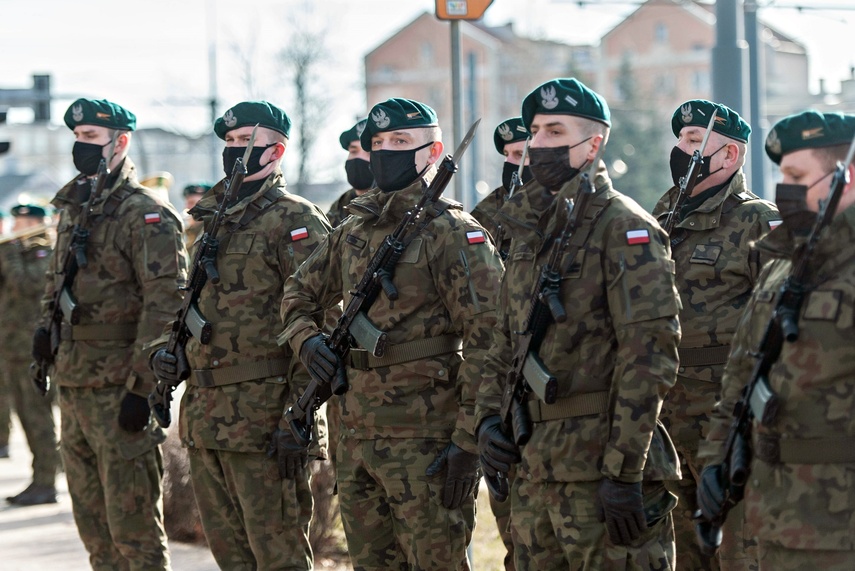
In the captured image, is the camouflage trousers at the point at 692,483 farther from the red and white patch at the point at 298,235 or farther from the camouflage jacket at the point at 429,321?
the red and white patch at the point at 298,235

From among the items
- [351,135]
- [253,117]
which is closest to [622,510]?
[253,117]

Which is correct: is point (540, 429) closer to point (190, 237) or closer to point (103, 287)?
point (103, 287)

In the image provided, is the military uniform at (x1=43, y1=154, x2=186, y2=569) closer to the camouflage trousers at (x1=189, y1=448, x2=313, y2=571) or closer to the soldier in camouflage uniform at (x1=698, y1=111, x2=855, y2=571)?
the camouflage trousers at (x1=189, y1=448, x2=313, y2=571)

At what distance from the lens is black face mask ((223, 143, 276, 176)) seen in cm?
615

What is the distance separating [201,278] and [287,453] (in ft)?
3.08

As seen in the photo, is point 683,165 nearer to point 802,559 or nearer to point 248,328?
point 248,328

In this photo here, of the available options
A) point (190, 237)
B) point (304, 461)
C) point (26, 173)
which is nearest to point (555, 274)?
point (304, 461)

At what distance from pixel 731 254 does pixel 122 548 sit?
11.2 ft

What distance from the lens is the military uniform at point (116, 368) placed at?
6.60 m

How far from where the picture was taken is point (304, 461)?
5.82m

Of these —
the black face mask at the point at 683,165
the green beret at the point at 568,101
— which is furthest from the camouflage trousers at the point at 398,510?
the black face mask at the point at 683,165

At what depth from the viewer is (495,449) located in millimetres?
Answer: 4496

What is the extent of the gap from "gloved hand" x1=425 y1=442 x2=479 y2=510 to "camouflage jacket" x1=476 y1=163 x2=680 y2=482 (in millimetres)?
389

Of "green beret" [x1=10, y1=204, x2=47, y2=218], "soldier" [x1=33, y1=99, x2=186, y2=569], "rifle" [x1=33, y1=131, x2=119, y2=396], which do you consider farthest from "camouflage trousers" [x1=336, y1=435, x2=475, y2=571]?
"green beret" [x1=10, y1=204, x2=47, y2=218]
